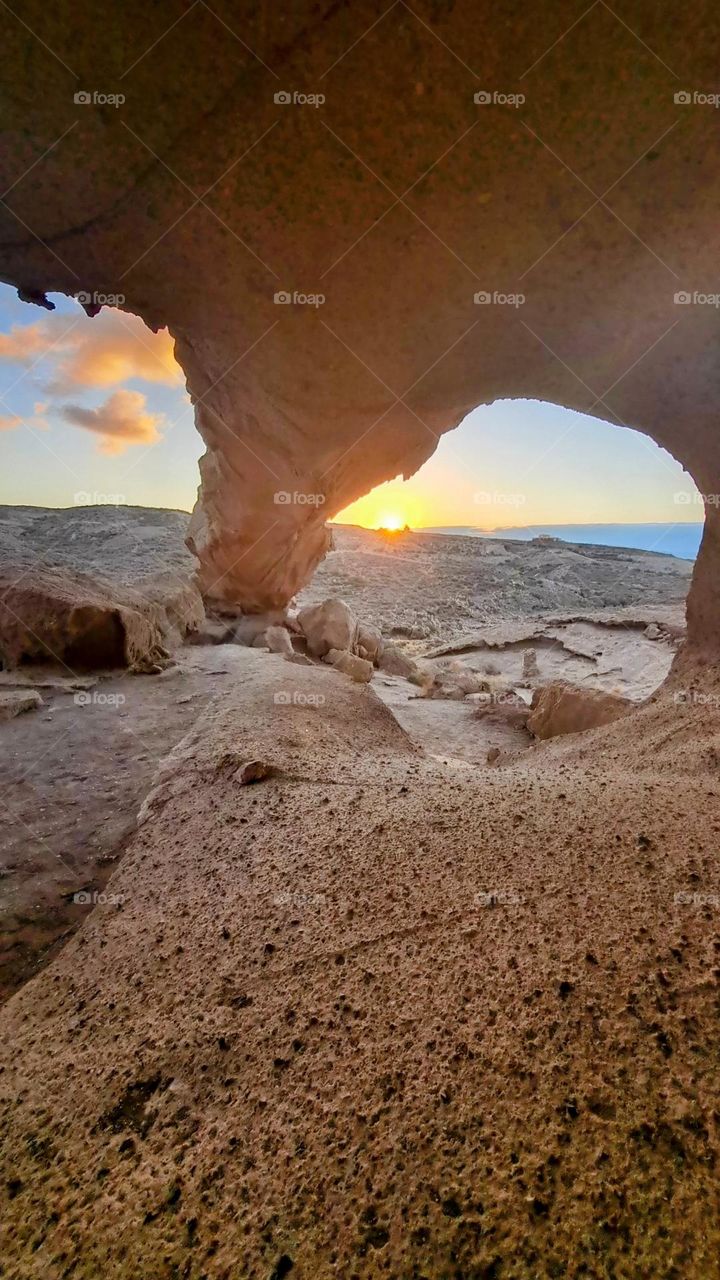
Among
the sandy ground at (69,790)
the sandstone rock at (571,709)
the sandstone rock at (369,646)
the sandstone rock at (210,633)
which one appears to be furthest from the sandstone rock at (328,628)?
the sandy ground at (69,790)

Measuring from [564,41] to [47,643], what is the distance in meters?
4.94

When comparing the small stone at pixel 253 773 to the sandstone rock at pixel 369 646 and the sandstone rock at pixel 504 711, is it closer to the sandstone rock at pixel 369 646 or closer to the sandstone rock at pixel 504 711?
the sandstone rock at pixel 504 711

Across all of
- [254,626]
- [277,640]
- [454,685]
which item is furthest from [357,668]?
[254,626]

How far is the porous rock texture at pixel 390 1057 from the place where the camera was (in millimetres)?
684

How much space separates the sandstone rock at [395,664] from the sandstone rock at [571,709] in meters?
3.39

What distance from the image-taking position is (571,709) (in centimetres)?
501

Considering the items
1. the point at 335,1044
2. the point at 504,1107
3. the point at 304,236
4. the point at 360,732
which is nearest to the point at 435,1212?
the point at 504,1107

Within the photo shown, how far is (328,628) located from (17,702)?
19.3 feet

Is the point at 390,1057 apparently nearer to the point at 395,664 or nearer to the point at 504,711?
the point at 504,711

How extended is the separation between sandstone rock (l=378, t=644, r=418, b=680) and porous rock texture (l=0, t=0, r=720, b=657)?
5061mm

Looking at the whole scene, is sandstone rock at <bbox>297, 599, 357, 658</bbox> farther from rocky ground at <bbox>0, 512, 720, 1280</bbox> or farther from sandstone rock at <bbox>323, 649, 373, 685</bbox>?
rocky ground at <bbox>0, 512, 720, 1280</bbox>

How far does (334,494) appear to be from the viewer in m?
7.07

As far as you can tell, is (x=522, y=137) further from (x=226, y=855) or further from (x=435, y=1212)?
(x=435, y=1212)

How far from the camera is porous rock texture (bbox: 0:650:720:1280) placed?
0.68m
